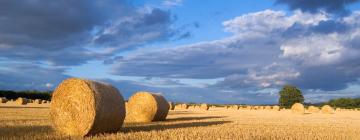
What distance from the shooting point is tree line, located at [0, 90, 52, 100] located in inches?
2191

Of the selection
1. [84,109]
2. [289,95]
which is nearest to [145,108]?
[84,109]

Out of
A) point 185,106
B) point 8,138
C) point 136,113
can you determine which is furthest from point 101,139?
point 185,106

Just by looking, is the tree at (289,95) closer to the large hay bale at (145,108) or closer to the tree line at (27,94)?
the tree line at (27,94)

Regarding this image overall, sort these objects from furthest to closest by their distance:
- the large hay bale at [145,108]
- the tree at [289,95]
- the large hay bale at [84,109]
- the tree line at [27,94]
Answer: the tree at [289,95]
the tree line at [27,94]
the large hay bale at [145,108]
the large hay bale at [84,109]

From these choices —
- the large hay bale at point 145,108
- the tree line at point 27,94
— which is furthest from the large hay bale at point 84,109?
the tree line at point 27,94

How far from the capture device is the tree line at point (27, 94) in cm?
5566

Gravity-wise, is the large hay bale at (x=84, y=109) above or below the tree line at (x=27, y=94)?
below

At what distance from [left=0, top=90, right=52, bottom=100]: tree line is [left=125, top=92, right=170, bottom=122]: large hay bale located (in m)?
40.7

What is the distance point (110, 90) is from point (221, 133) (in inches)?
122

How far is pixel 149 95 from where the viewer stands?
18.5m

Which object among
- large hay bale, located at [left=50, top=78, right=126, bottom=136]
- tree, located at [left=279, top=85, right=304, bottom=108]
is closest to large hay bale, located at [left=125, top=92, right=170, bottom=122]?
large hay bale, located at [left=50, top=78, right=126, bottom=136]

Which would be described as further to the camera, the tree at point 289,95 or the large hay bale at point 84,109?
the tree at point 289,95

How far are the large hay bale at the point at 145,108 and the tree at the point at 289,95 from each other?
206ft

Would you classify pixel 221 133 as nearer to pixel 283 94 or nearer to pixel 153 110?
pixel 153 110
